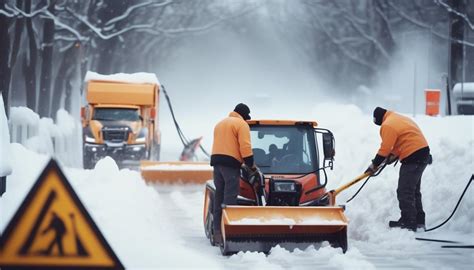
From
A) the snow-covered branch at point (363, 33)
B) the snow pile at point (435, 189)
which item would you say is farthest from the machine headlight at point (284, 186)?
the snow-covered branch at point (363, 33)

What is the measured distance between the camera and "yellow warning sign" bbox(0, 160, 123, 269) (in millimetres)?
4887

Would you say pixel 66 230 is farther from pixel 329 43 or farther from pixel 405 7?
pixel 329 43

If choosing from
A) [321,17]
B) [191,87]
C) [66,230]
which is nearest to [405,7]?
[321,17]

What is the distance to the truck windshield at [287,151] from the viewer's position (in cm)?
1180

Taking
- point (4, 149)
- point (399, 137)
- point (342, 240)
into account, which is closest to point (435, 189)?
point (399, 137)

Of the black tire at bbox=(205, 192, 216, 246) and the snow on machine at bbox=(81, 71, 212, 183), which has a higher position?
the snow on machine at bbox=(81, 71, 212, 183)

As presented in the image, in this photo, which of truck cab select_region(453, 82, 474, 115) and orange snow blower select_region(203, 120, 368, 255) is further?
truck cab select_region(453, 82, 474, 115)

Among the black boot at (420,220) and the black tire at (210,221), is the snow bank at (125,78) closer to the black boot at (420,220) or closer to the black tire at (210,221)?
the black tire at (210,221)

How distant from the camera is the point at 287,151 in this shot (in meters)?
12.0

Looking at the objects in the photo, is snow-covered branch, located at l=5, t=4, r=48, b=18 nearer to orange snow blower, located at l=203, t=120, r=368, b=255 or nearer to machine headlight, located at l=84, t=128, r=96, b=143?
machine headlight, located at l=84, t=128, r=96, b=143

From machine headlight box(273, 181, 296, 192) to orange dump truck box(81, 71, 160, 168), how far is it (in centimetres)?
1830

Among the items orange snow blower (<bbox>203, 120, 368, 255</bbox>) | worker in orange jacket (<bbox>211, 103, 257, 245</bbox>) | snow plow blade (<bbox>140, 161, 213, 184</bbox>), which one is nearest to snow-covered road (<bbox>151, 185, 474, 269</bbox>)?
orange snow blower (<bbox>203, 120, 368, 255</bbox>)

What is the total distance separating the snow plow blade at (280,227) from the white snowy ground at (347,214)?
201mm

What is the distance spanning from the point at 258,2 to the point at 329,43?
5.33 meters
